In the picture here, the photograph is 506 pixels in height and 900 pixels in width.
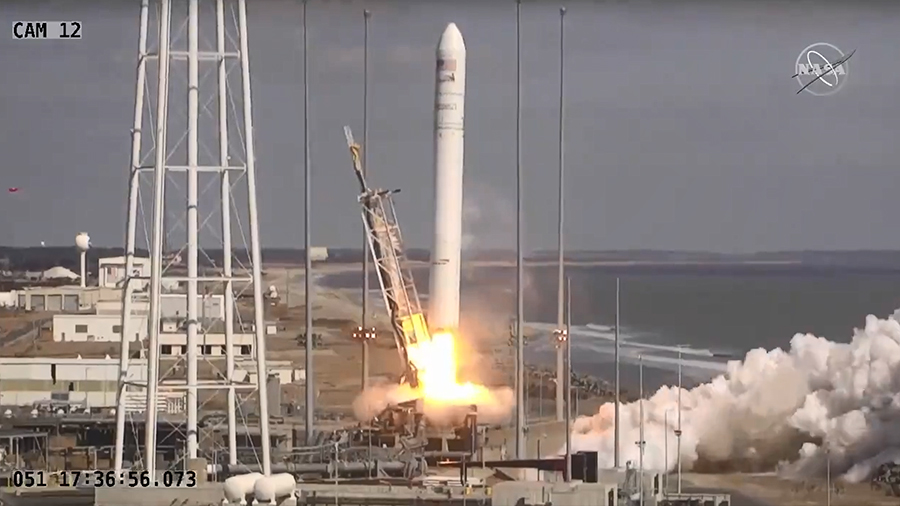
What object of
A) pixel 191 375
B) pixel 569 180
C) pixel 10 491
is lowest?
pixel 10 491

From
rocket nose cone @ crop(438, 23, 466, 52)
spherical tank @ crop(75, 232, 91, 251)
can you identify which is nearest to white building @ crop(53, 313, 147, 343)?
spherical tank @ crop(75, 232, 91, 251)

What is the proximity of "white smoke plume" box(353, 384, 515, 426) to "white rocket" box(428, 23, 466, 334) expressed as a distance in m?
0.48

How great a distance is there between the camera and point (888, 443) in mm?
11812

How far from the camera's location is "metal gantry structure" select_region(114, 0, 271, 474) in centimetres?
1040

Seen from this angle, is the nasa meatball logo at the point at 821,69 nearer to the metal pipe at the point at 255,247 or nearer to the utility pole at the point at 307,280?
the utility pole at the point at 307,280

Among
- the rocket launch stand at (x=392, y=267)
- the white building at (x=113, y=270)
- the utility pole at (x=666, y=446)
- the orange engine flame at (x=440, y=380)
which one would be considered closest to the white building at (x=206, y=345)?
the white building at (x=113, y=270)

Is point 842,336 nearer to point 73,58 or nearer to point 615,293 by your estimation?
point 615,293

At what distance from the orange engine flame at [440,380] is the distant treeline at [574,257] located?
2.43ft

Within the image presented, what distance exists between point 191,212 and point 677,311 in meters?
3.21

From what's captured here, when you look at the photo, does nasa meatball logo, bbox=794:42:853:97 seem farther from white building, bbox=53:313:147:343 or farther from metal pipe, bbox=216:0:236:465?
white building, bbox=53:313:147:343

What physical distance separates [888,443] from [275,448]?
3.93 metres

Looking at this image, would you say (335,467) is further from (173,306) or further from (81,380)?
(81,380)

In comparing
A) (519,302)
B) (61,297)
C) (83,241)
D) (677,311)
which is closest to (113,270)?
(83,241)

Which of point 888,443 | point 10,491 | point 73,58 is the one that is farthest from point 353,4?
point 888,443
